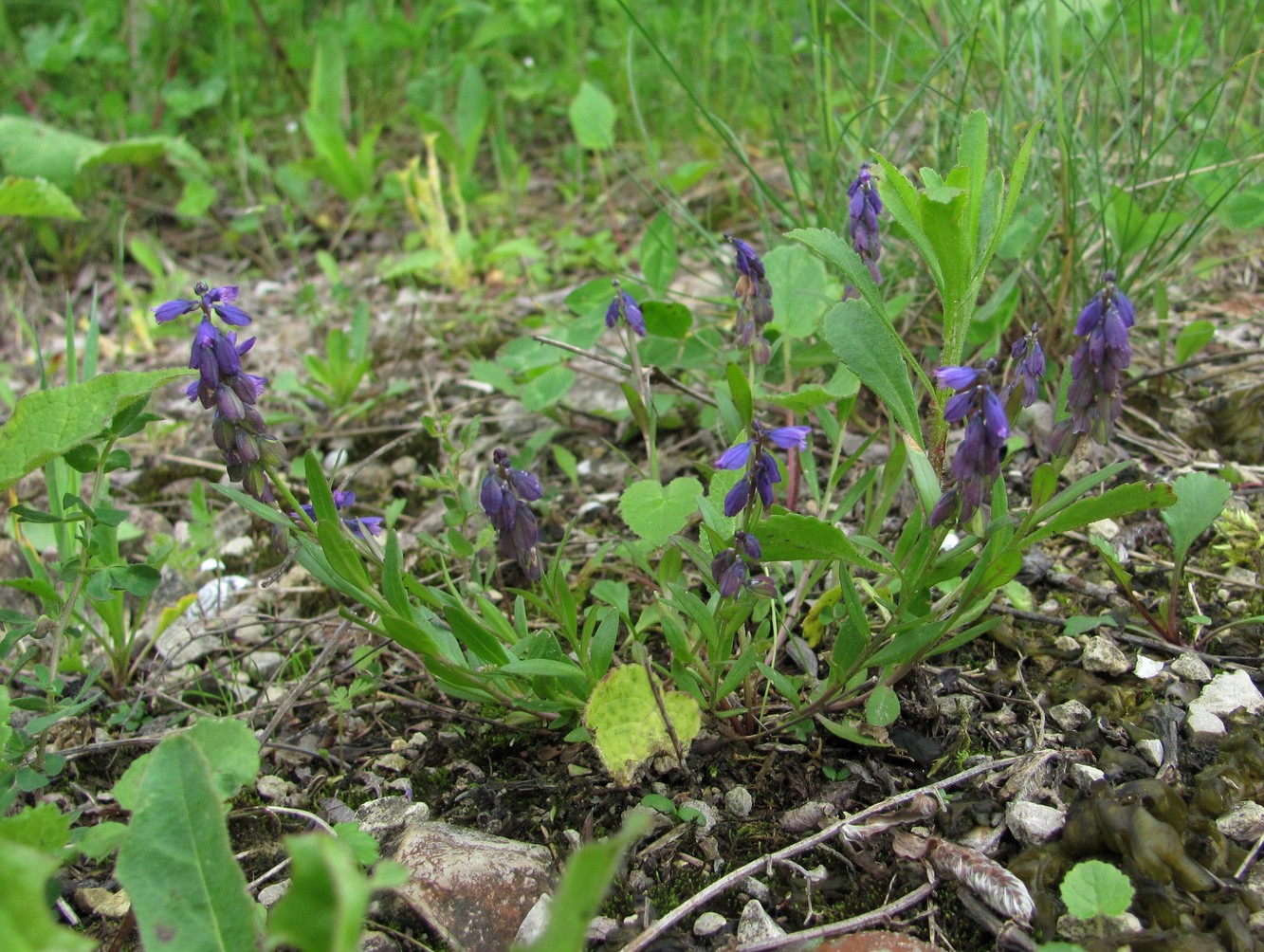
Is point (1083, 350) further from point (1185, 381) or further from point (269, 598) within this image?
point (269, 598)

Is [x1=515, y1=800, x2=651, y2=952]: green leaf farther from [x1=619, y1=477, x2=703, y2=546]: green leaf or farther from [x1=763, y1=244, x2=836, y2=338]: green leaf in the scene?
[x1=763, y1=244, x2=836, y2=338]: green leaf

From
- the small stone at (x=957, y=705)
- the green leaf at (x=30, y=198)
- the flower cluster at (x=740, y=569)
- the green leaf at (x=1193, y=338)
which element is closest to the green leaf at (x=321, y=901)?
the flower cluster at (x=740, y=569)

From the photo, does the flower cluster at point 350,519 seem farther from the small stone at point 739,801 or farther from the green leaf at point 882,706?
the green leaf at point 882,706

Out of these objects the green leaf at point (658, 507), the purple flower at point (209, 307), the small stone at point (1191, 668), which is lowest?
the small stone at point (1191, 668)

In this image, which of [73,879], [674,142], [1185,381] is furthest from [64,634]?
[674,142]

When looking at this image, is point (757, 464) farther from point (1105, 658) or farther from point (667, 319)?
point (667, 319)

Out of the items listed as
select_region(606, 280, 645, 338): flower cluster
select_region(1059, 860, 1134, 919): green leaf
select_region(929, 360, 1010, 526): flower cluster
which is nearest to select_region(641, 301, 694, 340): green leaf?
select_region(606, 280, 645, 338): flower cluster
